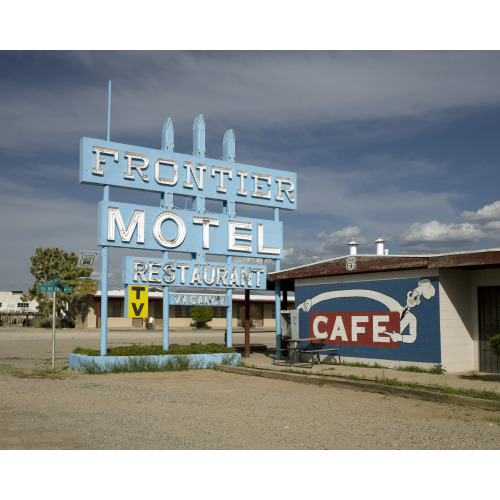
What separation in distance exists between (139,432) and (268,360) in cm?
A: 1128

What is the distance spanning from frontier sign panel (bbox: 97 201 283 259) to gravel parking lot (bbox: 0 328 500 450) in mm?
4214

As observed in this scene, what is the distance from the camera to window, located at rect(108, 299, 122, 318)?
49375mm

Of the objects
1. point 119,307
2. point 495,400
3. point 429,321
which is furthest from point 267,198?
point 119,307

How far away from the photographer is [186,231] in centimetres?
1739

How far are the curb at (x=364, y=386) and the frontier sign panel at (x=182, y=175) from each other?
18.4 ft

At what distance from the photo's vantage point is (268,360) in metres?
19.0

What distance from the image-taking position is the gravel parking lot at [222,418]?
24.1 feet

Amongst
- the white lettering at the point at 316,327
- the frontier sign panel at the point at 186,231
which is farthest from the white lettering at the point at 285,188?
the white lettering at the point at 316,327

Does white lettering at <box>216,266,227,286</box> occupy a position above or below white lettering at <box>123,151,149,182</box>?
below

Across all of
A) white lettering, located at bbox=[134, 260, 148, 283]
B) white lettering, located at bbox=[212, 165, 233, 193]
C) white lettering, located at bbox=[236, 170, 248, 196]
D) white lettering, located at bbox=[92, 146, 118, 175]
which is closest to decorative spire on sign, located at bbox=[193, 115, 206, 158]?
white lettering, located at bbox=[212, 165, 233, 193]

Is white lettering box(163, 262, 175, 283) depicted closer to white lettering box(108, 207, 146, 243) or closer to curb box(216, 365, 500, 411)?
white lettering box(108, 207, 146, 243)

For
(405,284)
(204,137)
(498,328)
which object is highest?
(204,137)

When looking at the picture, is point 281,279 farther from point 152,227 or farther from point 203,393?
point 203,393

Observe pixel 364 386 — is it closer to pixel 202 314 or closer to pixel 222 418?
pixel 222 418
